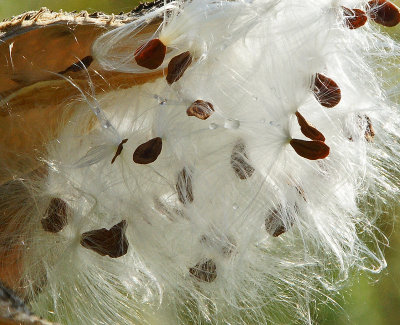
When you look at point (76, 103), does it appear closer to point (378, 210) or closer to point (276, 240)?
point (276, 240)

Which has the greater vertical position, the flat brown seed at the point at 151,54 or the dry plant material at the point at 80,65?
the flat brown seed at the point at 151,54

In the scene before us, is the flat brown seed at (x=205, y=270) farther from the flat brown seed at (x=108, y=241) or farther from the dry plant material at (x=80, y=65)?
the dry plant material at (x=80, y=65)

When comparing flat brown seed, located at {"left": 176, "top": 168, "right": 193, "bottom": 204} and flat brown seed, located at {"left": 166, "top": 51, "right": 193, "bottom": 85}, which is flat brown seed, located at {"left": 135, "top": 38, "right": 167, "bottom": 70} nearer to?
flat brown seed, located at {"left": 166, "top": 51, "right": 193, "bottom": 85}

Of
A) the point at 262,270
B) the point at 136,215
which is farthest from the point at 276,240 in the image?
the point at 136,215

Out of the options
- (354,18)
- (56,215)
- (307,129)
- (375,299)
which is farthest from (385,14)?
(375,299)

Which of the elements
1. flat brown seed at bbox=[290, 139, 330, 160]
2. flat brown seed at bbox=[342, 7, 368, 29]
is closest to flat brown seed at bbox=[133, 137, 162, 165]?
flat brown seed at bbox=[290, 139, 330, 160]

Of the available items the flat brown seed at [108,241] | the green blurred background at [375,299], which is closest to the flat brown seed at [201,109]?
the flat brown seed at [108,241]

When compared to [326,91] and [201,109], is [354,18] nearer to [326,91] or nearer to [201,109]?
[326,91]
